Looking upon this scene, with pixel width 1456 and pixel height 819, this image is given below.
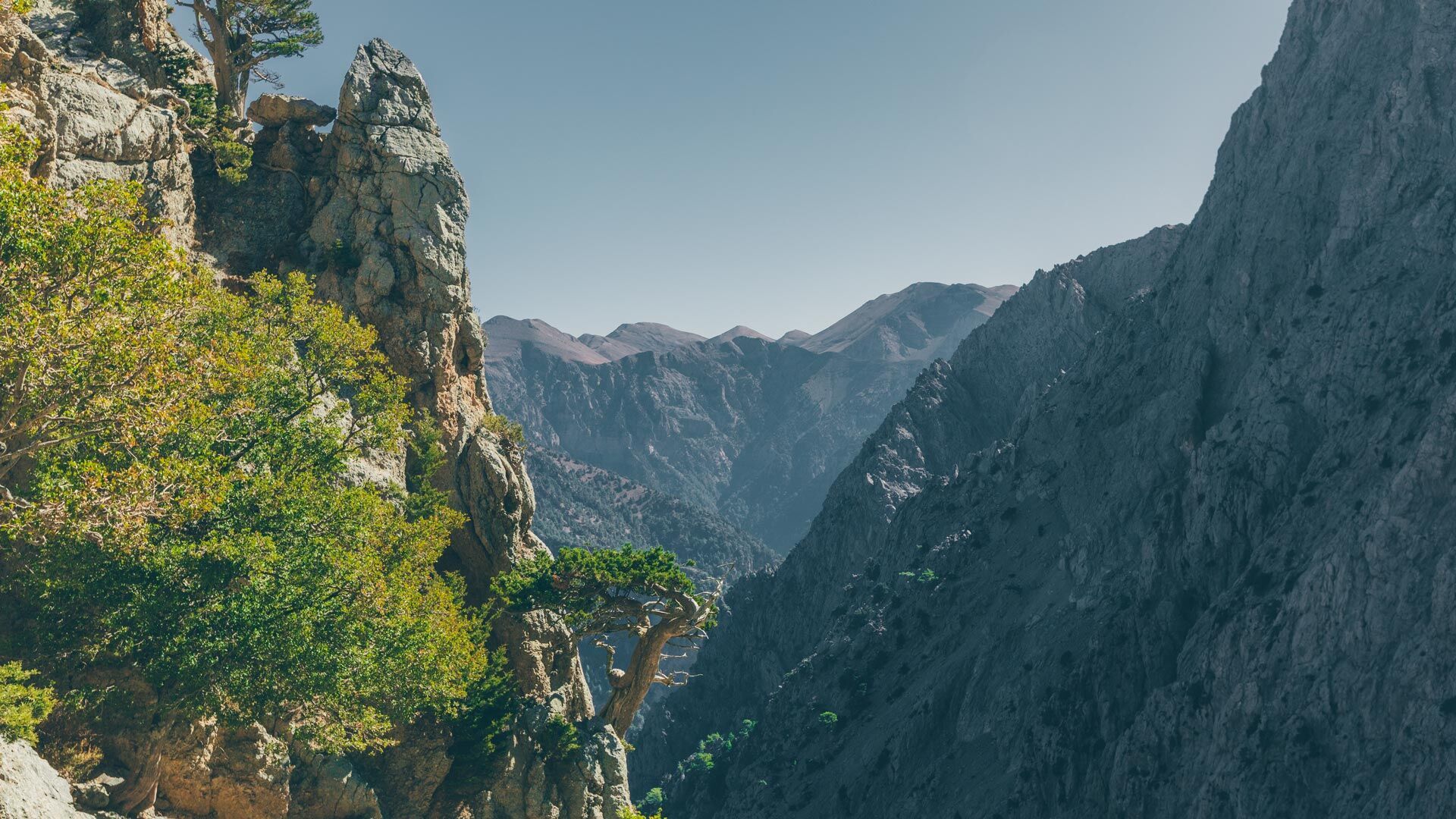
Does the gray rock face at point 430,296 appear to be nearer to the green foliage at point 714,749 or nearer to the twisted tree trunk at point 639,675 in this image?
the twisted tree trunk at point 639,675

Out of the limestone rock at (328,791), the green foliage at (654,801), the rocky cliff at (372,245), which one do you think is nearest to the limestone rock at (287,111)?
the rocky cliff at (372,245)

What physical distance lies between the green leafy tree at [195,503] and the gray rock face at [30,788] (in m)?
3.97

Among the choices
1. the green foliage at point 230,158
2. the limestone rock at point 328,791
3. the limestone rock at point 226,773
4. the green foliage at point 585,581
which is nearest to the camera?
the limestone rock at point 226,773

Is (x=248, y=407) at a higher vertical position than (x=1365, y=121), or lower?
lower

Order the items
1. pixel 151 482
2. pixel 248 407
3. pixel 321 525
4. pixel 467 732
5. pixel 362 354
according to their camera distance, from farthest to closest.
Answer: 1. pixel 362 354
2. pixel 467 732
3. pixel 321 525
4. pixel 248 407
5. pixel 151 482

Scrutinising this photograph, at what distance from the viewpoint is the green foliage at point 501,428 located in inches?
2312

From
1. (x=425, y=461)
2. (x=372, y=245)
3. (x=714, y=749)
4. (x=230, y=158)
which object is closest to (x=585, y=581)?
(x=425, y=461)

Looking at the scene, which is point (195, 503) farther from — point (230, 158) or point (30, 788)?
point (230, 158)

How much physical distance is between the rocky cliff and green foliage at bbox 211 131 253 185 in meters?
1.44

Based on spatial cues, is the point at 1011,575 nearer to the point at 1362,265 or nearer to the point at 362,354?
the point at 1362,265

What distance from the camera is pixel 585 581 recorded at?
161 ft

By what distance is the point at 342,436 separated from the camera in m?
41.7

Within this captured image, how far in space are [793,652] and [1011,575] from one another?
259ft

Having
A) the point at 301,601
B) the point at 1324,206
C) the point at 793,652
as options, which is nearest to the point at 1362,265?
the point at 1324,206
